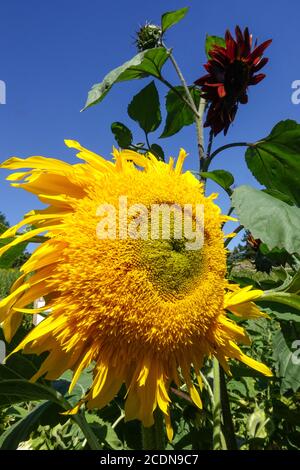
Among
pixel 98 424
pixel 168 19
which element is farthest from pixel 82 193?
pixel 168 19

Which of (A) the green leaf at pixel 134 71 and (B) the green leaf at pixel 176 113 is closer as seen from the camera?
(A) the green leaf at pixel 134 71

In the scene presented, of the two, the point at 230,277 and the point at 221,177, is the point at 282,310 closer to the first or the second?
the point at 230,277

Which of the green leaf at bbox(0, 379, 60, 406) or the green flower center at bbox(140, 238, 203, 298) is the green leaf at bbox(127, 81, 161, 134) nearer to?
the green flower center at bbox(140, 238, 203, 298)

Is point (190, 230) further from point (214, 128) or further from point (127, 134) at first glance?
point (127, 134)

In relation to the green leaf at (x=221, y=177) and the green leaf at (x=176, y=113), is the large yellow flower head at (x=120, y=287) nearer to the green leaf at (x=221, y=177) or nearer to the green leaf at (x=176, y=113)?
the green leaf at (x=221, y=177)

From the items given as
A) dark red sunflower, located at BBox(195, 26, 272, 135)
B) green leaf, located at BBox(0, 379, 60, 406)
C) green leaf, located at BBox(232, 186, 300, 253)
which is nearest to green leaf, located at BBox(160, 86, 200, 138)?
dark red sunflower, located at BBox(195, 26, 272, 135)

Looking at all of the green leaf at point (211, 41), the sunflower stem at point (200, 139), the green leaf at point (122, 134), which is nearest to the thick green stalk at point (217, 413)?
the sunflower stem at point (200, 139)
